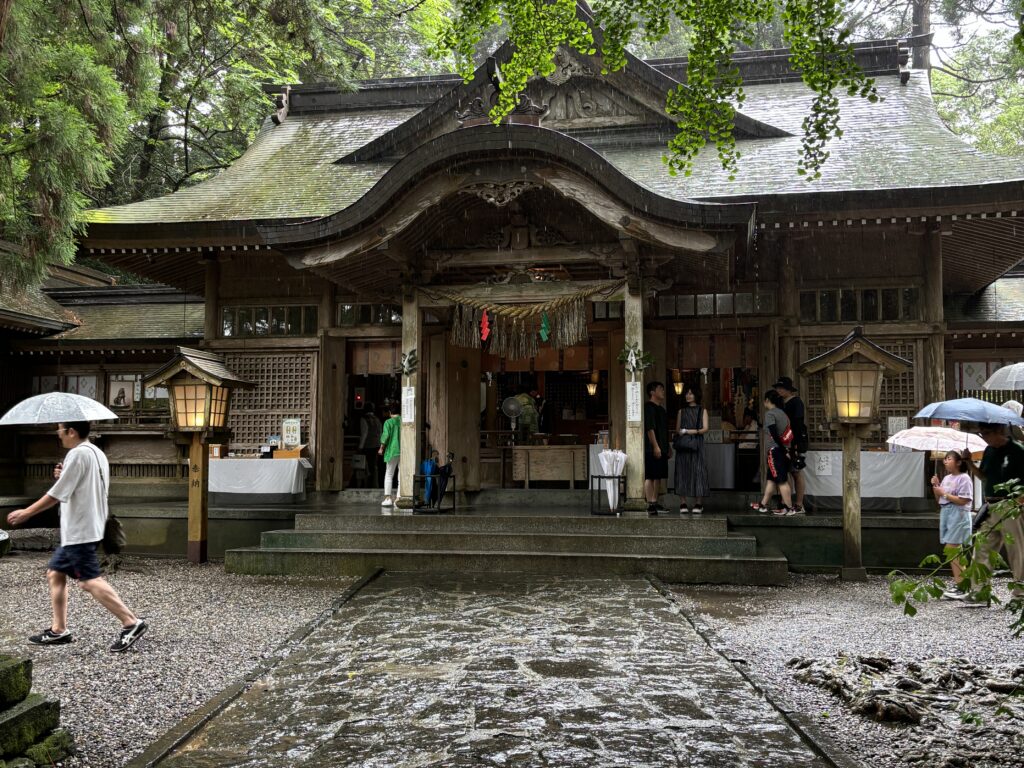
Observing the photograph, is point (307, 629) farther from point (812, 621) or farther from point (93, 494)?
point (812, 621)

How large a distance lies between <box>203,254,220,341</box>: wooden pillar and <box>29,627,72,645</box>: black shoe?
8206mm

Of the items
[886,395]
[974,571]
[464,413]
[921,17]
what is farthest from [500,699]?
[921,17]

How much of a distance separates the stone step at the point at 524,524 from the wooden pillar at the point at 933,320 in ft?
13.9

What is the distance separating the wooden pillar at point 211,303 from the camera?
46.6 feet

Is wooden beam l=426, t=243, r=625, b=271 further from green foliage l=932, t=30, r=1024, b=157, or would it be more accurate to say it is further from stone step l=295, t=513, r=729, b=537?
green foliage l=932, t=30, r=1024, b=157

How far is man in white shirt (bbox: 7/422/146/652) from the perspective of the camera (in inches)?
244

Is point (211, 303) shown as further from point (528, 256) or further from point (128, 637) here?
point (128, 637)

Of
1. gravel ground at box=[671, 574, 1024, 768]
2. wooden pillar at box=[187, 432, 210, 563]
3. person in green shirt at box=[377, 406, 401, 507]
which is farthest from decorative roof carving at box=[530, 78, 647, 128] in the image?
gravel ground at box=[671, 574, 1024, 768]

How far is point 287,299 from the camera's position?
1415cm

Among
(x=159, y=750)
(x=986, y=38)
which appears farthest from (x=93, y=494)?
(x=986, y=38)

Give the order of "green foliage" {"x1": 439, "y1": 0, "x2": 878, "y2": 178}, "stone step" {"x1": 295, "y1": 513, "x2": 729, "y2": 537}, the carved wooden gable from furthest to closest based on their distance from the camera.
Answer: the carved wooden gable < "stone step" {"x1": 295, "y1": 513, "x2": 729, "y2": 537} < "green foliage" {"x1": 439, "y1": 0, "x2": 878, "y2": 178}

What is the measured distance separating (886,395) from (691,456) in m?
3.54

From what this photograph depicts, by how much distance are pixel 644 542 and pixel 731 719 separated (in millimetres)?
5087

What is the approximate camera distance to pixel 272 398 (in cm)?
1404
